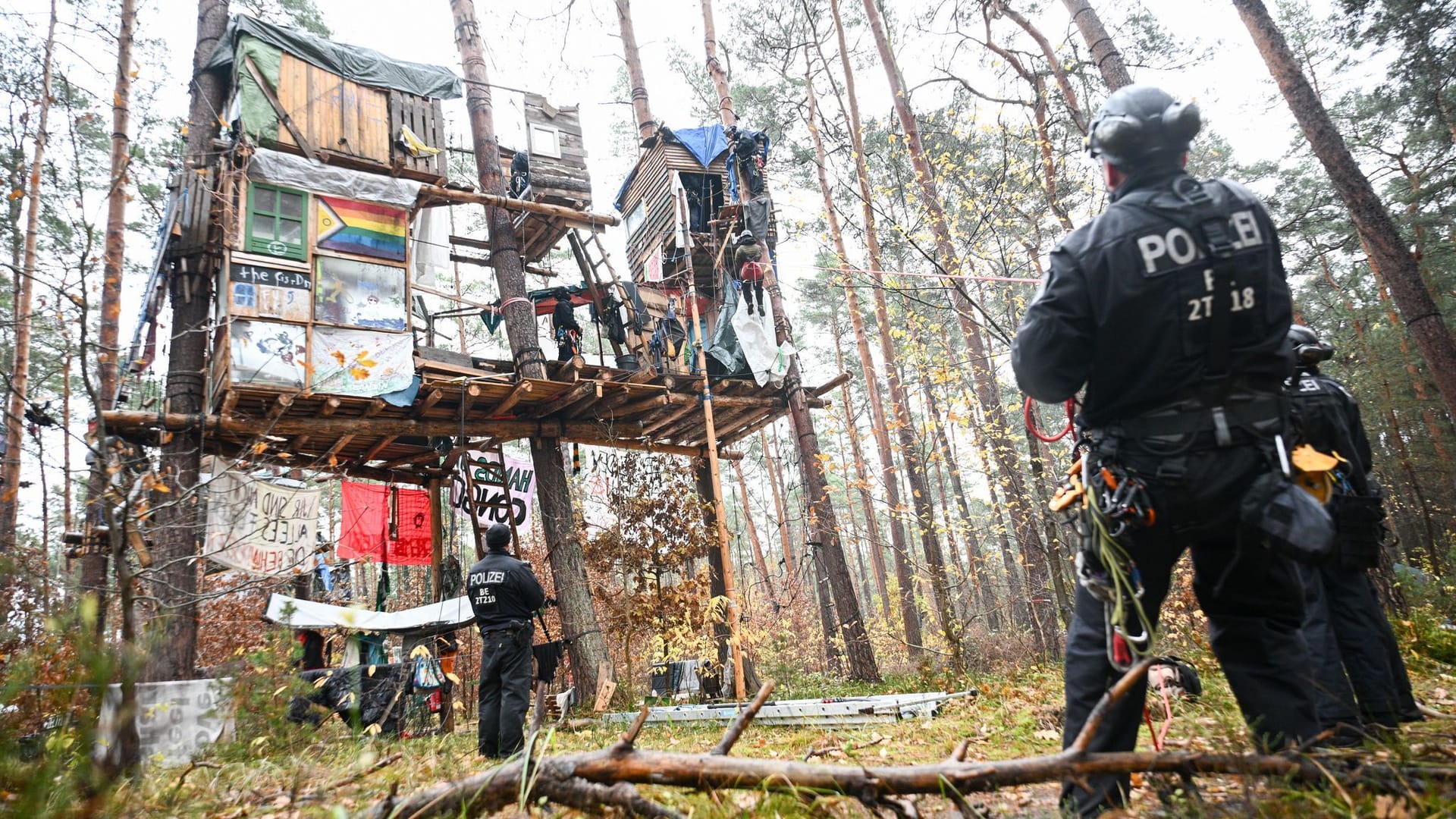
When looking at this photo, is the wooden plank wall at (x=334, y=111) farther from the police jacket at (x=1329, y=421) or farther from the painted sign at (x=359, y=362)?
the police jacket at (x=1329, y=421)

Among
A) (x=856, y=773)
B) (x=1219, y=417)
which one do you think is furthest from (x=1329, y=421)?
(x=856, y=773)

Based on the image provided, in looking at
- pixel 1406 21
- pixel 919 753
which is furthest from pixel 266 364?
pixel 1406 21

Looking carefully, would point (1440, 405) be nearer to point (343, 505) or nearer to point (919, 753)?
point (919, 753)

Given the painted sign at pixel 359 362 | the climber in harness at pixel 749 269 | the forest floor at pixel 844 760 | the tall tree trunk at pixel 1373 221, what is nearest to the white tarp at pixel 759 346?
the climber in harness at pixel 749 269

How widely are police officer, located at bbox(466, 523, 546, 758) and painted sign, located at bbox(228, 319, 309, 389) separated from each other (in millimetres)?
3790

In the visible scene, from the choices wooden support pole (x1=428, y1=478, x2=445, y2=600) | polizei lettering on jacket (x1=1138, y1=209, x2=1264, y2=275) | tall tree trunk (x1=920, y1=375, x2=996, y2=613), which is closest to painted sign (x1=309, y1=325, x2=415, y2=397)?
wooden support pole (x1=428, y1=478, x2=445, y2=600)

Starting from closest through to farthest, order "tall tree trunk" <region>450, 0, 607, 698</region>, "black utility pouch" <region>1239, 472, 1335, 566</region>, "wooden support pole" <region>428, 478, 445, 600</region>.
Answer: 1. "black utility pouch" <region>1239, 472, 1335, 566</region>
2. "tall tree trunk" <region>450, 0, 607, 698</region>
3. "wooden support pole" <region>428, 478, 445, 600</region>

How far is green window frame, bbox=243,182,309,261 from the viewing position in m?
8.84

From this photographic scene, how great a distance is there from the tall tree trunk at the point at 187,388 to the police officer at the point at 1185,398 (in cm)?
840

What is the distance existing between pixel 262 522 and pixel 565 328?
493 cm

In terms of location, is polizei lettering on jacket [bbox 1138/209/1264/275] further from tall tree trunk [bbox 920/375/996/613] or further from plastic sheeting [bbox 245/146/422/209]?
plastic sheeting [bbox 245/146/422/209]

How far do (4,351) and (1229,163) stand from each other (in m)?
34.2

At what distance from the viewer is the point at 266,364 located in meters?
8.36

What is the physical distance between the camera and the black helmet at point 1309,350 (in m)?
3.63
